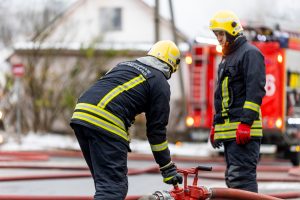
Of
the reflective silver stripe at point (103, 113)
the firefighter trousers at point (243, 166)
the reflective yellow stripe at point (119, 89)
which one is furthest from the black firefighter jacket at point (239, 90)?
the reflective silver stripe at point (103, 113)

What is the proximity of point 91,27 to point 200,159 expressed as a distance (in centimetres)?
1645

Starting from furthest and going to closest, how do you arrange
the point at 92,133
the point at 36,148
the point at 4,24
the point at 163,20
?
the point at 4,24
the point at 163,20
the point at 36,148
the point at 92,133

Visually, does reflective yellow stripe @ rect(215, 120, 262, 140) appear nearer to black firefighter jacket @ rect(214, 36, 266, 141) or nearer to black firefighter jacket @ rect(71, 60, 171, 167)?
black firefighter jacket @ rect(214, 36, 266, 141)

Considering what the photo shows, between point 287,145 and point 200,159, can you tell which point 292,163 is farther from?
point 200,159

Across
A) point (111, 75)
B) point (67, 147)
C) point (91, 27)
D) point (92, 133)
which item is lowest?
point (67, 147)

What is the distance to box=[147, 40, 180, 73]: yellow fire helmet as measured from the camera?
611 centimetres

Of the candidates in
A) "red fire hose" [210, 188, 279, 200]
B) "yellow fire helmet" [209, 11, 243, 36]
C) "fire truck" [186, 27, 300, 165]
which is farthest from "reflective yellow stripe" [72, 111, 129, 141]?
"fire truck" [186, 27, 300, 165]

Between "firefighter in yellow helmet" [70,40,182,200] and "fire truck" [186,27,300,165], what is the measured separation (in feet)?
31.4

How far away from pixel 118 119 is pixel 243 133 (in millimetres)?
1371

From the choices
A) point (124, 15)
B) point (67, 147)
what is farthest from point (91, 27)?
point (67, 147)

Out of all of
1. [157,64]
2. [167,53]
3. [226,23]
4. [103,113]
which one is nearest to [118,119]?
[103,113]

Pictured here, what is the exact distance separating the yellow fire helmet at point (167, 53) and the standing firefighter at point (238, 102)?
3.00ft

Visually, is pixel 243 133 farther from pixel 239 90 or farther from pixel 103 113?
pixel 103 113

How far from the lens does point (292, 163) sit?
16.0m
